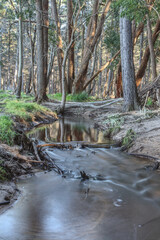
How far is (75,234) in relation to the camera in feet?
5.73

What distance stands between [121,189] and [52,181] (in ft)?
3.17

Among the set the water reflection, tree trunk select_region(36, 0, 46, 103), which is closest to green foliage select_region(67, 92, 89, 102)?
tree trunk select_region(36, 0, 46, 103)

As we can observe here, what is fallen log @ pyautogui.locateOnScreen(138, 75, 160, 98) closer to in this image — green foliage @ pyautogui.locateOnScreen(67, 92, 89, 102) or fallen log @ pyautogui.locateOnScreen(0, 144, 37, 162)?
green foliage @ pyautogui.locateOnScreen(67, 92, 89, 102)

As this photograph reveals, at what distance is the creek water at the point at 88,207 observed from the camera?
5.77ft


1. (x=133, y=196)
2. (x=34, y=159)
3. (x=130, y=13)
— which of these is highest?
(x=130, y=13)

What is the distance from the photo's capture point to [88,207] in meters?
2.18

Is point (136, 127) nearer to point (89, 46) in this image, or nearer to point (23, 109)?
point (23, 109)

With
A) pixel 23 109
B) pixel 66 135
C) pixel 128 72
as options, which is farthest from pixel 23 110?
pixel 128 72

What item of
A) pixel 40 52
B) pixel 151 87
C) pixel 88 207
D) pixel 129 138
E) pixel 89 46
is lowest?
pixel 88 207

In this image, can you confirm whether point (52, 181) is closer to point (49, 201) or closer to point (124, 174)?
point (49, 201)

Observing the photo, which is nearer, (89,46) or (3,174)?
(3,174)

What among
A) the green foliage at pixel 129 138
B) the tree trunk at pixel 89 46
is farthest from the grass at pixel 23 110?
the tree trunk at pixel 89 46

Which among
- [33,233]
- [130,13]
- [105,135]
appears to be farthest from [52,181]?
[130,13]

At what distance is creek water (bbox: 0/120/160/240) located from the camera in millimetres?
1759
